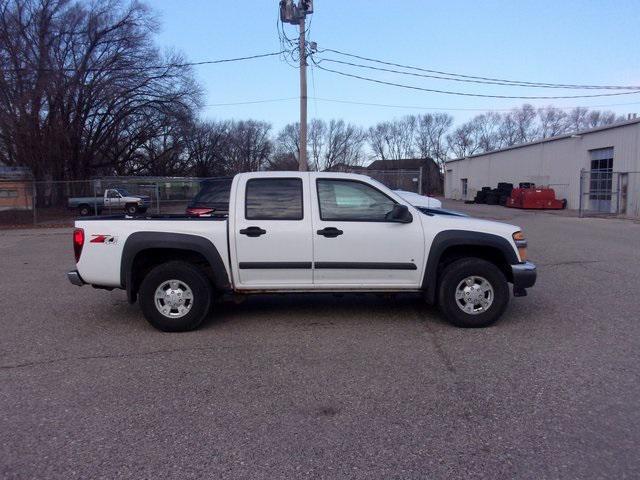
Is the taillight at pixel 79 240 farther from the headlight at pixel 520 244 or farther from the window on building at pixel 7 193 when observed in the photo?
the window on building at pixel 7 193

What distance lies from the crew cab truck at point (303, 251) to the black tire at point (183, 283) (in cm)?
1

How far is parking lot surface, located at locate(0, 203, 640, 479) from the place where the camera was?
3354mm

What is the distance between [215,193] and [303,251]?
15.3ft

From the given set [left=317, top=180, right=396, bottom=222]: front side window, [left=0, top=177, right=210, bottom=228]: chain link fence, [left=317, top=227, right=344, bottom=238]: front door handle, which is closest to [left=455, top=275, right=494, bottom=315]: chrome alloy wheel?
[left=317, top=180, right=396, bottom=222]: front side window

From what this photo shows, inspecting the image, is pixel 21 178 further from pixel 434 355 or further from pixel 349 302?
pixel 434 355

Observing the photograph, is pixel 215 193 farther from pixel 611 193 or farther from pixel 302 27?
pixel 611 193

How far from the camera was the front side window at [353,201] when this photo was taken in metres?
6.20

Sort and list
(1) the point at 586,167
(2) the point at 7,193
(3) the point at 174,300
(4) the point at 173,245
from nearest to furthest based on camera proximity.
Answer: (4) the point at 173,245
(3) the point at 174,300
(2) the point at 7,193
(1) the point at 586,167

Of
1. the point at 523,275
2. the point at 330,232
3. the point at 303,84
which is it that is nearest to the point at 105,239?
the point at 330,232

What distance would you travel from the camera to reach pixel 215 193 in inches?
405

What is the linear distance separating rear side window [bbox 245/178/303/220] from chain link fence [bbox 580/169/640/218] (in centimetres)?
2421

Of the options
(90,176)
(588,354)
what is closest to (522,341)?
(588,354)

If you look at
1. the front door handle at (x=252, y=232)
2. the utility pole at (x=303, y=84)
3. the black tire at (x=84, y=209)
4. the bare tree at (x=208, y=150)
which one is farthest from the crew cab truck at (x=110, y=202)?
the bare tree at (x=208, y=150)

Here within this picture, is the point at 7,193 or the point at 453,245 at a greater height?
the point at 7,193
